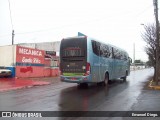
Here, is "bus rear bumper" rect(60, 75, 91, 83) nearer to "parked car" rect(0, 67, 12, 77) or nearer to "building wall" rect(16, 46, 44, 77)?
"parked car" rect(0, 67, 12, 77)

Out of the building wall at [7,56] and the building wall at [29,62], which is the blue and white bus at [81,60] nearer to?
the building wall at [29,62]

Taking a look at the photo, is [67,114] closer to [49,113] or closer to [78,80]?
[49,113]

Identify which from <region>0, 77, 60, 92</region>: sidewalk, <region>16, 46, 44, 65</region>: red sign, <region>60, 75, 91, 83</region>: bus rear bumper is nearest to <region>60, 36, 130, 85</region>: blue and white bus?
<region>60, 75, 91, 83</region>: bus rear bumper

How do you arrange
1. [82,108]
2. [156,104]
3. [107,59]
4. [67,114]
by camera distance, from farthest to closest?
[107,59]
[156,104]
[82,108]
[67,114]

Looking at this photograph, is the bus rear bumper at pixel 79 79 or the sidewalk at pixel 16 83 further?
the sidewalk at pixel 16 83

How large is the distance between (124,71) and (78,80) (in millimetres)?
11093

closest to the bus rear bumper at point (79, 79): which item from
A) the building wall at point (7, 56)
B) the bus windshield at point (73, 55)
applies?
the bus windshield at point (73, 55)

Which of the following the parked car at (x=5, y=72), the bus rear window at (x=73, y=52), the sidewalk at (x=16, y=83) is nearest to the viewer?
the bus rear window at (x=73, y=52)

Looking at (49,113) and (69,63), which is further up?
(69,63)

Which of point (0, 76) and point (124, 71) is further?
point (124, 71)

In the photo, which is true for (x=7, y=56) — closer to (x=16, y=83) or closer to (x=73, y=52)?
(x=16, y=83)

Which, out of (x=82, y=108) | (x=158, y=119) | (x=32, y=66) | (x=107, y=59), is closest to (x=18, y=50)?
(x=32, y=66)

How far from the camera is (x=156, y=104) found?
1131 cm

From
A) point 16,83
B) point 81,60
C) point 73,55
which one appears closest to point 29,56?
point 16,83
